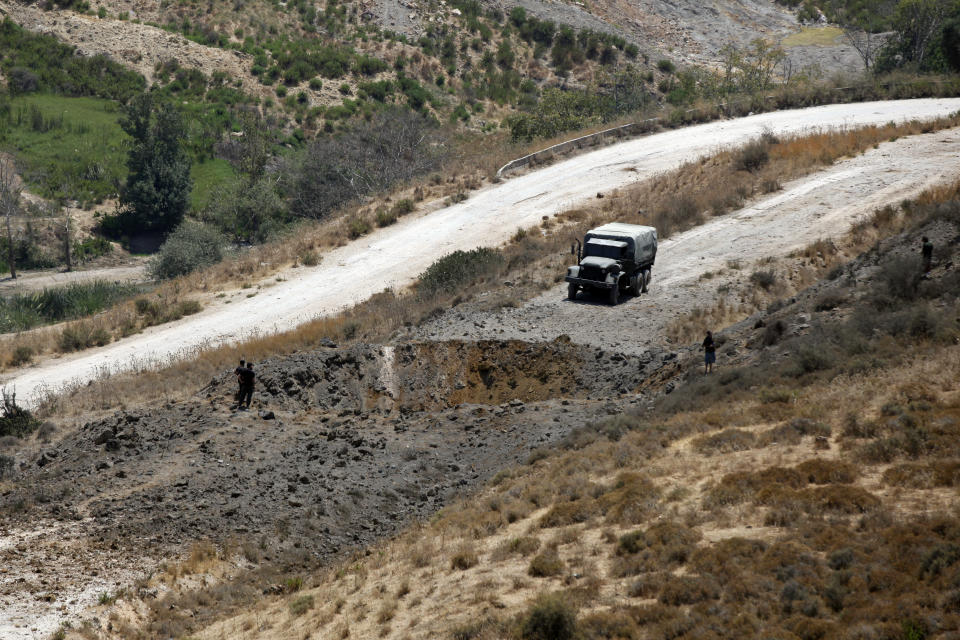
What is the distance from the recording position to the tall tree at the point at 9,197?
157 ft

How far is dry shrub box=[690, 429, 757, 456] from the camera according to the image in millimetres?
15398

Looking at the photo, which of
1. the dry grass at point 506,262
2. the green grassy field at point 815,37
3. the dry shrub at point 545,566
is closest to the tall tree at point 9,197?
the dry grass at point 506,262

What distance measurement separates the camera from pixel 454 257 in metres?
32.6

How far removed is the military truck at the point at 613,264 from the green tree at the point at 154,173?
34.0 m

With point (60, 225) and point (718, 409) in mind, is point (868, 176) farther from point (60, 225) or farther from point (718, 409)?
point (60, 225)

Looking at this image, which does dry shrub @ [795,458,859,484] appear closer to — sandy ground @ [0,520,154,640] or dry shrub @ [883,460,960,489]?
dry shrub @ [883,460,960,489]

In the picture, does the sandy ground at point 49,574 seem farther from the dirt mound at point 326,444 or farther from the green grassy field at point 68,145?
the green grassy field at point 68,145

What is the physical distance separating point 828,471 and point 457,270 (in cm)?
1957

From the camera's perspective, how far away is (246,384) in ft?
70.0

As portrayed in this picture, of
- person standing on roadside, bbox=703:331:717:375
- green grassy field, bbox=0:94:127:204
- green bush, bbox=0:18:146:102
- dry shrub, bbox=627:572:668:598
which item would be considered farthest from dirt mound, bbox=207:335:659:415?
green bush, bbox=0:18:146:102

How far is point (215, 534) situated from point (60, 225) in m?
40.6

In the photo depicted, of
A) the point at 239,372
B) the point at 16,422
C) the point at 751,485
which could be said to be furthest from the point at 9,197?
the point at 751,485

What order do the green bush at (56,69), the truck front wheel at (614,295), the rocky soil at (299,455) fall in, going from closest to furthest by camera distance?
the rocky soil at (299,455)
the truck front wheel at (614,295)
the green bush at (56,69)

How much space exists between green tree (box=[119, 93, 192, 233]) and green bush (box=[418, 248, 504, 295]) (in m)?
27.3
